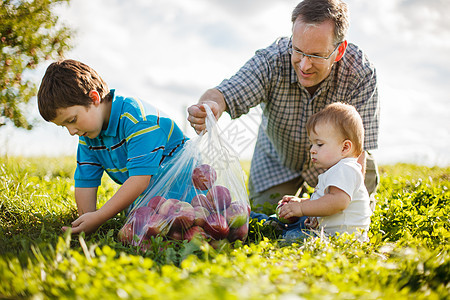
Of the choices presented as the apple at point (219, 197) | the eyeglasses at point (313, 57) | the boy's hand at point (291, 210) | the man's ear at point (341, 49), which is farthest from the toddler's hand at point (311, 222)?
the man's ear at point (341, 49)

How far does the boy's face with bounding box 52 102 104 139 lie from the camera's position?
8.29ft

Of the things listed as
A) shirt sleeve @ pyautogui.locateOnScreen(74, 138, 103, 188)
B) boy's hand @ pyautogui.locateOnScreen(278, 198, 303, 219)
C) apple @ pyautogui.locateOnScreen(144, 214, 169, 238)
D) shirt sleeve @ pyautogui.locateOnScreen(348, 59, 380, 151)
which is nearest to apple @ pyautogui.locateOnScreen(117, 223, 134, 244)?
apple @ pyautogui.locateOnScreen(144, 214, 169, 238)

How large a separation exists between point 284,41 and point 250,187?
190cm

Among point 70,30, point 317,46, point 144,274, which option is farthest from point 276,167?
point 144,274

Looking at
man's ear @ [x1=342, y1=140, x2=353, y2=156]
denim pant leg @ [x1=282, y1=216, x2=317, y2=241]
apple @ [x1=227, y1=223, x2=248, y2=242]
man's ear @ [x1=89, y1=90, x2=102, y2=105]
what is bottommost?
denim pant leg @ [x1=282, y1=216, x2=317, y2=241]

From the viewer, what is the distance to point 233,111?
330cm

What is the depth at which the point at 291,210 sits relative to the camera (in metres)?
2.50

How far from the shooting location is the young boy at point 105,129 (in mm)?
2484

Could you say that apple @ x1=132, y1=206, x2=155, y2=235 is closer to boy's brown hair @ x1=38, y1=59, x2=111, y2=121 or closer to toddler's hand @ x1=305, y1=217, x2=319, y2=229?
boy's brown hair @ x1=38, y1=59, x2=111, y2=121

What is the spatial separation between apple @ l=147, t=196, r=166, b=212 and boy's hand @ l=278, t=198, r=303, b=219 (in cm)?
82

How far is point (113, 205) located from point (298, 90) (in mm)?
2108

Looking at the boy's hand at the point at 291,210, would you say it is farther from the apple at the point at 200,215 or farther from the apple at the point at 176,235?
the apple at the point at 176,235

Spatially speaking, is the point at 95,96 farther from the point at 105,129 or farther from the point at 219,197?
the point at 219,197

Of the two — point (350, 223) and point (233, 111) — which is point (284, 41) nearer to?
point (233, 111)
